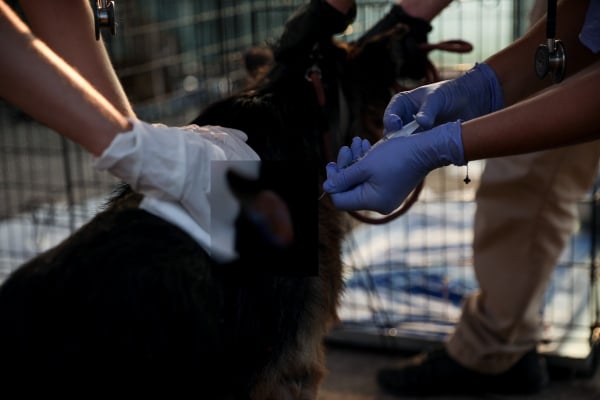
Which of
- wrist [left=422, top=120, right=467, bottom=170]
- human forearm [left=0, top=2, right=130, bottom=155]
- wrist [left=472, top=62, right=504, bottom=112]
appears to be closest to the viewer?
human forearm [left=0, top=2, right=130, bottom=155]

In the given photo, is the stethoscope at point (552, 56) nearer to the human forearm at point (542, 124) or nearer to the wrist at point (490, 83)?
the human forearm at point (542, 124)

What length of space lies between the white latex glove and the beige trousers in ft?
4.73

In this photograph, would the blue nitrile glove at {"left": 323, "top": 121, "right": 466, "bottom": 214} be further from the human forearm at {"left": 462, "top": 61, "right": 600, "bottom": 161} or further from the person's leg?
the person's leg

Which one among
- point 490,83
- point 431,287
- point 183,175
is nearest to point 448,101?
point 490,83

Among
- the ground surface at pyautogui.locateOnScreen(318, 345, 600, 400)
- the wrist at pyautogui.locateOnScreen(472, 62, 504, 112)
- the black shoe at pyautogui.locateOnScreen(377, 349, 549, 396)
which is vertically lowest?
the ground surface at pyautogui.locateOnScreen(318, 345, 600, 400)

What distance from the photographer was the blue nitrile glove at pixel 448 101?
5.24ft

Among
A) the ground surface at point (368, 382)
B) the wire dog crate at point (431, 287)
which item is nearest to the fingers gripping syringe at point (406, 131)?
the wire dog crate at point (431, 287)

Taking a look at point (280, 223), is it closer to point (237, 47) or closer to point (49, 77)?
point (49, 77)

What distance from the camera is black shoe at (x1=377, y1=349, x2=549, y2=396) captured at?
2662 mm

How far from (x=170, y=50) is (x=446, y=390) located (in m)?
4.76

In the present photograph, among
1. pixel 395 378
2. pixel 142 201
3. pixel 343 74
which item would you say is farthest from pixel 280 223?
pixel 395 378

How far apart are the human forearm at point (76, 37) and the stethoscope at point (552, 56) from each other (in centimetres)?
80

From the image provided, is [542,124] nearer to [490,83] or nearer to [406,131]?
[406,131]

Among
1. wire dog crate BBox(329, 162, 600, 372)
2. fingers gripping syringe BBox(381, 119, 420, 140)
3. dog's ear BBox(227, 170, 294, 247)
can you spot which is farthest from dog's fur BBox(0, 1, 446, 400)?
wire dog crate BBox(329, 162, 600, 372)
